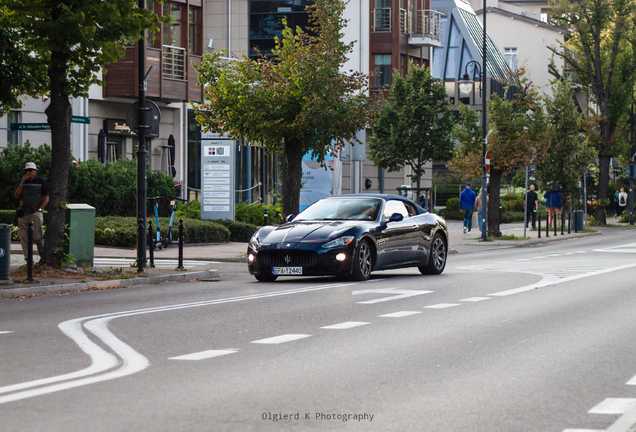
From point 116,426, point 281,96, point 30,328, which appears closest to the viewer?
point 116,426

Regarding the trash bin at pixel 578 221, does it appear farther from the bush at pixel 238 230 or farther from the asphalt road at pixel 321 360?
the asphalt road at pixel 321 360

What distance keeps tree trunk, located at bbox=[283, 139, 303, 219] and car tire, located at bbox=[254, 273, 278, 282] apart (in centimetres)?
808

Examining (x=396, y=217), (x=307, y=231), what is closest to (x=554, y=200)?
(x=396, y=217)

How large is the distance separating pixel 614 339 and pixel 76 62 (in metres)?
10.4

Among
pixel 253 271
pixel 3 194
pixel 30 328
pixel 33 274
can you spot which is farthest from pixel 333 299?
pixel 3 194

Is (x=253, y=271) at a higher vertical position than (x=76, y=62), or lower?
lower

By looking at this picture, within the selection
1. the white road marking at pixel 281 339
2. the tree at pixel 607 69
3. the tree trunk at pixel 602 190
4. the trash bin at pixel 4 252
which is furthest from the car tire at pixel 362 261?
the tree trunk at pixel 602 190

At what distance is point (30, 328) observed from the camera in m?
10.3

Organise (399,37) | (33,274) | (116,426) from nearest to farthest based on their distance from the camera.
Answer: (116,426), (33,274), (399,37)

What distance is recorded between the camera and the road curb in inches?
555

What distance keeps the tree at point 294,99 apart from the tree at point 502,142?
1112 cm

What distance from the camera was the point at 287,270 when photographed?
15.9 metres

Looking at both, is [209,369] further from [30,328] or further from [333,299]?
[333,299]

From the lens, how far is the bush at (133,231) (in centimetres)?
2508
